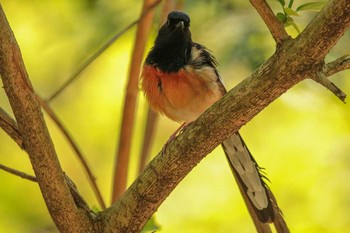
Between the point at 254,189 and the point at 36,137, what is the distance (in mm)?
967

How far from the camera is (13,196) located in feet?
13.4

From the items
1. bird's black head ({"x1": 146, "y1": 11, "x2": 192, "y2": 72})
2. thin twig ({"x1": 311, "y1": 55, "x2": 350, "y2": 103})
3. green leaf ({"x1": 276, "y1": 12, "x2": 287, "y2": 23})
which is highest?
bird's black head ({"x1": 146, "y1": 11, "x2": 192, "y2": 72})

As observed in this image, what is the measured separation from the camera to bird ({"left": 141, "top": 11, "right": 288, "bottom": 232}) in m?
2.80

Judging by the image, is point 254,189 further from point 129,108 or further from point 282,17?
point 282,17

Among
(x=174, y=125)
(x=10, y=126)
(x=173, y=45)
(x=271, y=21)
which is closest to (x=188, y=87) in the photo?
(x=173, y=45)

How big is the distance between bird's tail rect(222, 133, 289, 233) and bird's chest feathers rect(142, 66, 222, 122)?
19cm

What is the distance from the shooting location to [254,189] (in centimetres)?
273

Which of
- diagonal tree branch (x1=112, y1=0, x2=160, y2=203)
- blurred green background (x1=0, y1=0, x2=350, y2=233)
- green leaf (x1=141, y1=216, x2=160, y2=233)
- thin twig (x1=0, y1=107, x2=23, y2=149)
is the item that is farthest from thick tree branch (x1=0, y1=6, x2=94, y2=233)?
blurred green background (x1=0, y1=0, x2=350, y2=233)

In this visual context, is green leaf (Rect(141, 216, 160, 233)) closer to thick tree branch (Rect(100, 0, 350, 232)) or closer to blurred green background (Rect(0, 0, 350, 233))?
thick tree branch (Rect(100, 0, 350, 232))

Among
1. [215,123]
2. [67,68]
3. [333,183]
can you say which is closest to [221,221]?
[333,183]

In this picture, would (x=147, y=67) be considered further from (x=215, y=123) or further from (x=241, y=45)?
(x=215, y=123)

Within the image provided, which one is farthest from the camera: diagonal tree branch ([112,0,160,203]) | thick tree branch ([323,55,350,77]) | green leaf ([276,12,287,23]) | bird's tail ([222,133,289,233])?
diagonal tree branch ([112,0,160,203])

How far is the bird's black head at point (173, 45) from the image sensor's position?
3.03 m

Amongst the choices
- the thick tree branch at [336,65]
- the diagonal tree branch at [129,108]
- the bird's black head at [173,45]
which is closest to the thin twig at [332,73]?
the thick tree branch at [336,65]
